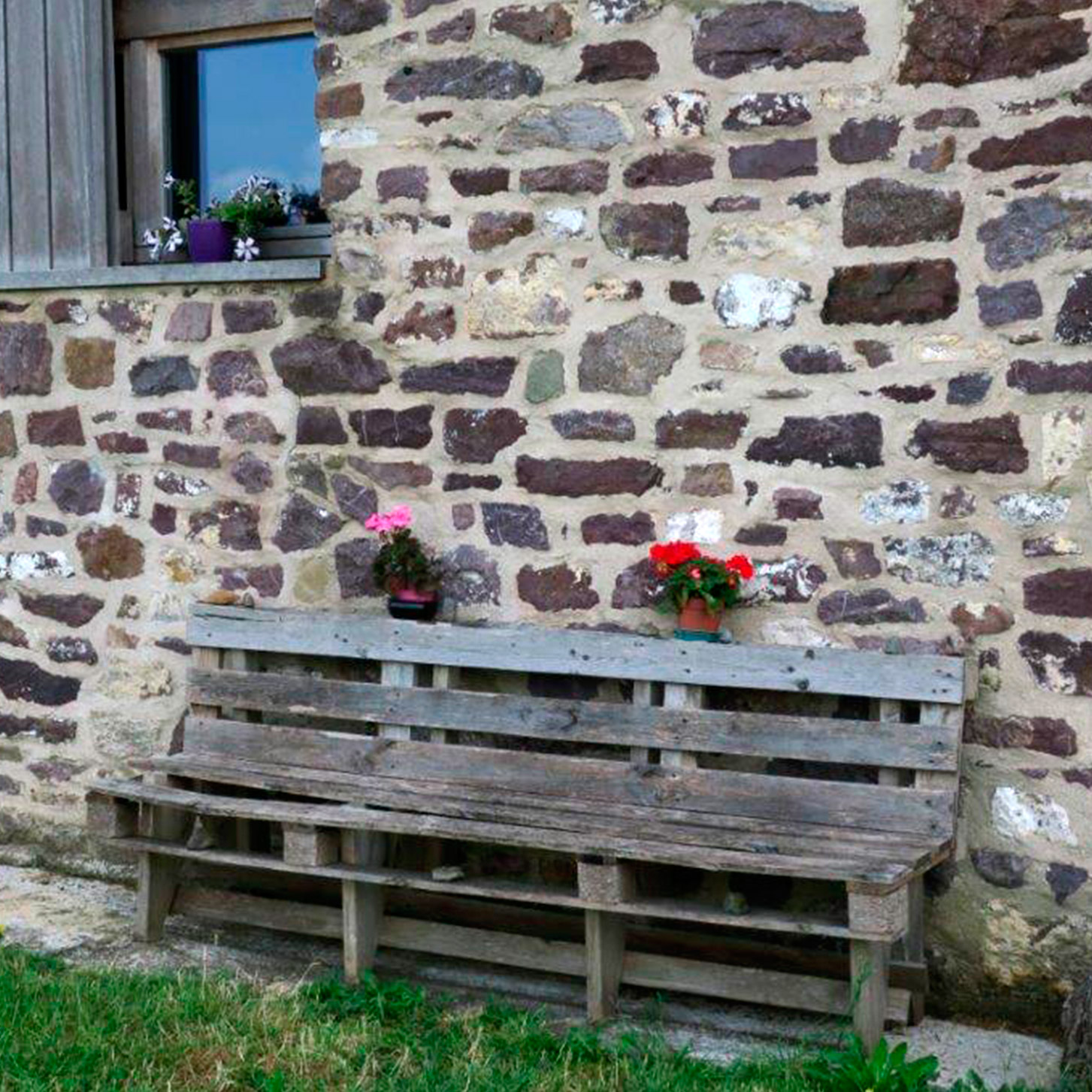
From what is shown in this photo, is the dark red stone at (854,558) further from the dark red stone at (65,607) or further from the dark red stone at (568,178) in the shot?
the dark red stone at (65,607)

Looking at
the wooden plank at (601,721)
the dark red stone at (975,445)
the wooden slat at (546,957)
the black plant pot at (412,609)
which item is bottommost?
the wooden slat at (546,957)

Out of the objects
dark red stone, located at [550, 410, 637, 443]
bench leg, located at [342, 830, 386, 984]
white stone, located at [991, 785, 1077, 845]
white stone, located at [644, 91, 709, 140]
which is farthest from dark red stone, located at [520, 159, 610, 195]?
white stone, located at [991, 785, 1077, 845]

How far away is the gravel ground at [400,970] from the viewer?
369 centimetres

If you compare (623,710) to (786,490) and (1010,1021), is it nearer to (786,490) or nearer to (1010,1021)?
(786,490)

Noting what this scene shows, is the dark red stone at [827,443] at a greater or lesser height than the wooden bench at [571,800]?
greater

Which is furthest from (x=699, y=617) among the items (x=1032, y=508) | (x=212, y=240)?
(x=212, y=240)

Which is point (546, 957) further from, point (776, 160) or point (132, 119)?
point (132, 119)

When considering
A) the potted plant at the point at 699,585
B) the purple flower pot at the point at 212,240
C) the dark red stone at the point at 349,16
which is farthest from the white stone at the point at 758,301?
the purple flower pot at the point at 212,240

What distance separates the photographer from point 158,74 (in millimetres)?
5156

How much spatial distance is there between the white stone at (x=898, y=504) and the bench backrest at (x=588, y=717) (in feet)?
1.15

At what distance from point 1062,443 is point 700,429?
90cm

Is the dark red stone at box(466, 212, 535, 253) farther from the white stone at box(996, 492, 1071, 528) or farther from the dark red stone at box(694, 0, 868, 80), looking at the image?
the white stone at box(996, 492, 1071, 528)

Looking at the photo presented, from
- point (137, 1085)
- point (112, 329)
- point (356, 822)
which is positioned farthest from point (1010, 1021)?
point (112, 329)

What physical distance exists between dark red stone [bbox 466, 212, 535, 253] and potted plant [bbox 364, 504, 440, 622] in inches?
30.1
